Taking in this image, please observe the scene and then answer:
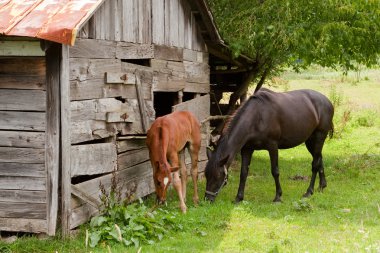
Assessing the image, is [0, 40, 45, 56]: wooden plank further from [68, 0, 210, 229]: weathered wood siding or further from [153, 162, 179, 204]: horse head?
[153, 162, 179, 204]: horse head

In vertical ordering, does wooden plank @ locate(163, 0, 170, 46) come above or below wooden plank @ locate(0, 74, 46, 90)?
above

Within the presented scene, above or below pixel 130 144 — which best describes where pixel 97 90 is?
above

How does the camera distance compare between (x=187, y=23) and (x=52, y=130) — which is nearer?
(x=52, y=130)

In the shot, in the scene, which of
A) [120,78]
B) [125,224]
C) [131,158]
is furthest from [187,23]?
[125,224]

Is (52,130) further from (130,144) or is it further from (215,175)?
(215,175)

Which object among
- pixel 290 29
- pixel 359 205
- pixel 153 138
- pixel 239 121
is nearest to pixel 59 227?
pixel 153 138

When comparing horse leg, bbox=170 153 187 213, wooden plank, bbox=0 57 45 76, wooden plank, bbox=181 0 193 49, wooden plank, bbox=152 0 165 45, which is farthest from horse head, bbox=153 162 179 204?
wooden plank, bbox=181 0 193 49

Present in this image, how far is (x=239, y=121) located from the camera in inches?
401

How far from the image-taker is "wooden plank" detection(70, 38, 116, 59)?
7.91m

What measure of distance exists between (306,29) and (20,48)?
7.71 metres

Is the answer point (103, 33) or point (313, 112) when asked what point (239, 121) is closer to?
point (313, 112)

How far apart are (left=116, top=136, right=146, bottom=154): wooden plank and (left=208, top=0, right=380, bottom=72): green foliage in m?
3.65

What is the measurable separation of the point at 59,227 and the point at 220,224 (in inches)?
91.1

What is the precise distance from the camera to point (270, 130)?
10.4 metres
